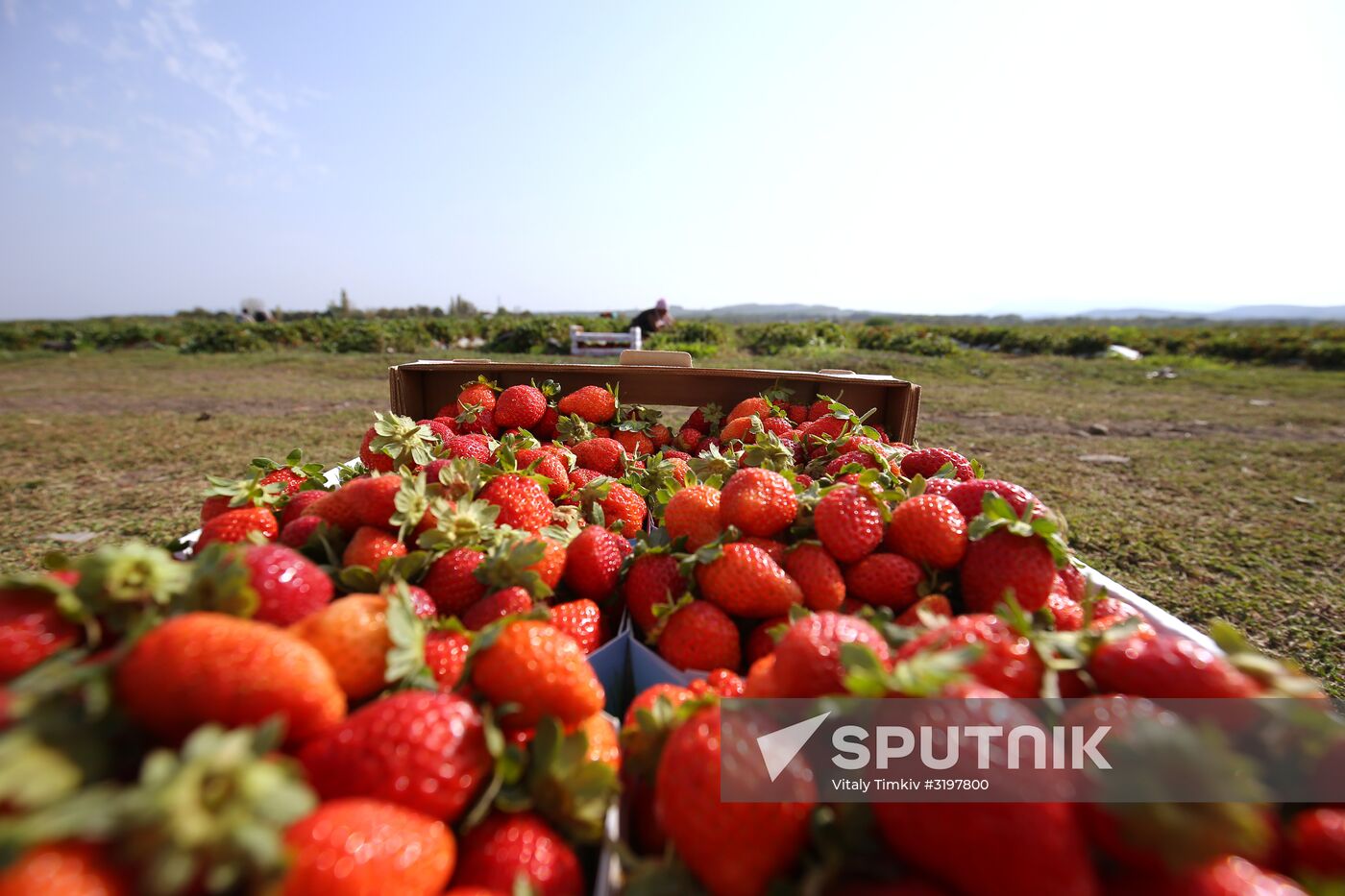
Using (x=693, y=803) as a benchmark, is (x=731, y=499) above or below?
above

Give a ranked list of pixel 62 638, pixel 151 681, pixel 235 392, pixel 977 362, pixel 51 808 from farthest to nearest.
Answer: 1. pixel 977 362
2. pixel 235 392
3. pixel 62 638
4. pixel 151 681
5. pixel 51 808

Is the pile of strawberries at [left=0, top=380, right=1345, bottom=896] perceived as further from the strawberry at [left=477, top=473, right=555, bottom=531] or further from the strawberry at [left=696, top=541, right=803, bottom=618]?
the strawberry at [left=477, top=473, right=555, bottom=531]

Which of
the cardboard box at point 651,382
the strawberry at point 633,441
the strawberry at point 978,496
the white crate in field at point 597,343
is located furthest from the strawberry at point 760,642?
the white crate in field at point 597,343

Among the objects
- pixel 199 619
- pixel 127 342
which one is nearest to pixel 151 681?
pixel 199 619

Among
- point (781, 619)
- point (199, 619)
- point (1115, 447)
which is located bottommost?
point (1115, 447)

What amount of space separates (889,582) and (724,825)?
28.6 inches

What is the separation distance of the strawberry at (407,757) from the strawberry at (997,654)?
616mm

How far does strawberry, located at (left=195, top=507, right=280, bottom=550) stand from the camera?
137 cm

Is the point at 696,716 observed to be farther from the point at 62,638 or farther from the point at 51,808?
the point at 62,638

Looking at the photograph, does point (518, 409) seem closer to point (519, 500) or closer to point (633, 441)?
point (633, 441)

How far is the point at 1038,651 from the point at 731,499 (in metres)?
0.73

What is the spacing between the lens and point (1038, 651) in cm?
87

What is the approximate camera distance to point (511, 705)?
86cm

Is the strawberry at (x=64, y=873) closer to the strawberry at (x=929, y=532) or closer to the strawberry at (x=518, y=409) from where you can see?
the strawberry at (x=929, y=532)
